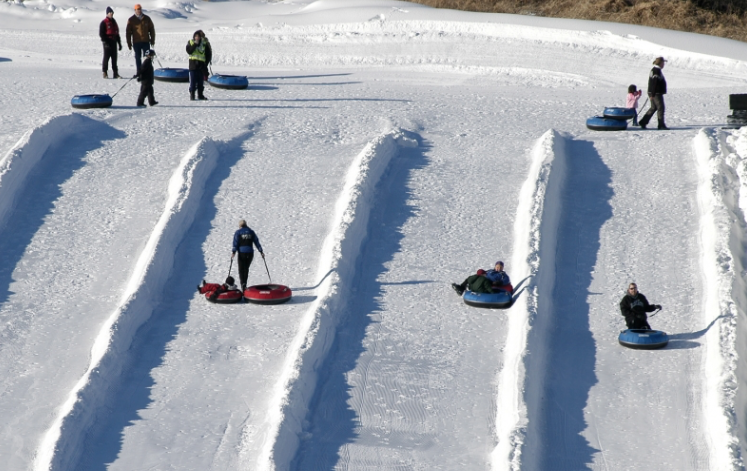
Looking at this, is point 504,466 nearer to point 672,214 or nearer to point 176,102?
point 672,214

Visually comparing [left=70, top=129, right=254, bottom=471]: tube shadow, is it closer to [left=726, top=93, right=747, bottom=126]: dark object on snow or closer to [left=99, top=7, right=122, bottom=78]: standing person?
[left=99, top=7, right=122, bottom=78]: standing person

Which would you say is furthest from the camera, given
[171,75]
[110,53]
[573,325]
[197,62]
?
[171,75]

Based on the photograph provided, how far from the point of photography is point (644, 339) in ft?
38.5

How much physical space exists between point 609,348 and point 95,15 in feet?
68.7

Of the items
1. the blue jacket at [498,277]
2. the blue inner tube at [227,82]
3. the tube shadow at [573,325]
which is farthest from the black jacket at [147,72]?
the blue jacket at [498,277]

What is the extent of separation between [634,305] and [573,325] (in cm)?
84

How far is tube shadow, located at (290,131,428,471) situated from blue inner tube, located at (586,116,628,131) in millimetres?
3429

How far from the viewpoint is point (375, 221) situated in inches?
589

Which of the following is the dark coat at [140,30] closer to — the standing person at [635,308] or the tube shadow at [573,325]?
the tube shadow at [573,325]

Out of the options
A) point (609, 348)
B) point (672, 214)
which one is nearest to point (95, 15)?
point (672, 214)

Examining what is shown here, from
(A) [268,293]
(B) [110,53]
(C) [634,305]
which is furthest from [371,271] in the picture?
(B) [110,53]

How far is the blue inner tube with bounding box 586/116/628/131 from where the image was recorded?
60.2ft

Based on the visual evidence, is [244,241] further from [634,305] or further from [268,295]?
[634,305]

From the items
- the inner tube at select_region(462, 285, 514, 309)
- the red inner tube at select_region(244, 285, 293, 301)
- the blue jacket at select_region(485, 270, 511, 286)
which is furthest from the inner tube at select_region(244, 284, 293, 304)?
the blue jacket at select_region(485, 270, 511, 286)
